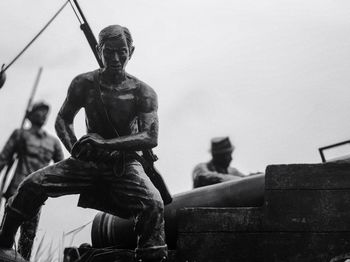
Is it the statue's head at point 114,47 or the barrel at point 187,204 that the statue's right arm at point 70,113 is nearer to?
the statue's head at point 114,47

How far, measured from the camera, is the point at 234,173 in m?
7.49

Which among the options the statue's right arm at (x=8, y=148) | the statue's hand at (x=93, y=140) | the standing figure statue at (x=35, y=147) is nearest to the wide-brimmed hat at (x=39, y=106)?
the standing figure statue at (x=35, y=147)

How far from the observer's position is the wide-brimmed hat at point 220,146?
7301 mm

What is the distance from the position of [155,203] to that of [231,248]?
26.0 inches

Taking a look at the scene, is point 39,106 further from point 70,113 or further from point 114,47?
point 114,47

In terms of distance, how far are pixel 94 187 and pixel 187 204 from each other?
1090mm

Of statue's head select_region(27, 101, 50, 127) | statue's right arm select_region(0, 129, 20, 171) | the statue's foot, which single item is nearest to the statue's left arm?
the statue's foot

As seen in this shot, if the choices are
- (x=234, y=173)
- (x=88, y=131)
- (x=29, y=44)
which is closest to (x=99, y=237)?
(x=88, y=131)

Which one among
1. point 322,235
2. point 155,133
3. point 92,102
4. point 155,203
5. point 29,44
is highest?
point 29,44

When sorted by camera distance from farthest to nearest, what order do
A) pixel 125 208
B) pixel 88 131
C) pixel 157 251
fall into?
pixel 88 131 → pixel 125 208 → pixel 157 251

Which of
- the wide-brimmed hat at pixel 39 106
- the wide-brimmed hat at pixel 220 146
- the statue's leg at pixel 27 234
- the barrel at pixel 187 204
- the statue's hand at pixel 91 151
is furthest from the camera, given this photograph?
the wide-brimmed hat at pixel 220 146

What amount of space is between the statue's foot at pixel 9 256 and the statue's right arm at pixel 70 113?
721 millimetres

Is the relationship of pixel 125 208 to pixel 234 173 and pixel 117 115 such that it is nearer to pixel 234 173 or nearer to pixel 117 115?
pixel 117 115

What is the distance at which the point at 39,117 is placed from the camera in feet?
24.0
